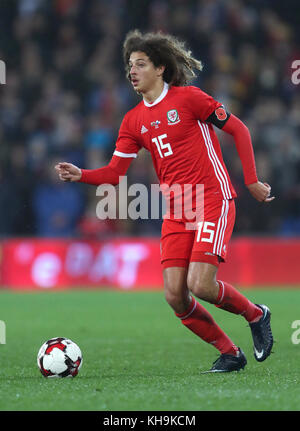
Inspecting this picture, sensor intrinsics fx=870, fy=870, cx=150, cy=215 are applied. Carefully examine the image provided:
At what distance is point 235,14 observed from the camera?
52.7ft

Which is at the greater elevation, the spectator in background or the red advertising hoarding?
the spectator in background

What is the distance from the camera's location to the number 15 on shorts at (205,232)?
5488mm

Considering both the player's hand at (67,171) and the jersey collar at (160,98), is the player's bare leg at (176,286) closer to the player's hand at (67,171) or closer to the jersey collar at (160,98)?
the player's hand at (67,171)

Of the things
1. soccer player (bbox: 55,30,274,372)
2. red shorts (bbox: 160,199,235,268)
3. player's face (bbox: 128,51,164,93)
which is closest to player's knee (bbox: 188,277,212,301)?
soccer player (bbox: 55,30,274,372)

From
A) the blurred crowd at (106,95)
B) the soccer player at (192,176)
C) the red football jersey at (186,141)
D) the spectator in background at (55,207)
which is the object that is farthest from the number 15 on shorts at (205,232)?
the spectator in background at (55,207)

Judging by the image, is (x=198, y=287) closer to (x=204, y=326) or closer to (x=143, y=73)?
(x=204, y=326)

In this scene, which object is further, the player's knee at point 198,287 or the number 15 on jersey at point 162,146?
the number 15 on jersey at point 162,146

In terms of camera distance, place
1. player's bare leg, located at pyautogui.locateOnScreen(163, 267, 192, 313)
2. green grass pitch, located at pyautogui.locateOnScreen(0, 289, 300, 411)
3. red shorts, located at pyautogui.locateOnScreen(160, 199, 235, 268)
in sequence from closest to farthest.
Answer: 1. green grass pitch, located at pyautogui.locateOnScreen(0, 289, 300, 411)
2. red shorts, located at pyautogui.locateOnScreen(160, 199, 235, 268)
3. player's bare leg, located at pyautogui.locateOnScreen(163, 267, 192, 313)

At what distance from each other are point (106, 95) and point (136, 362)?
375 inches

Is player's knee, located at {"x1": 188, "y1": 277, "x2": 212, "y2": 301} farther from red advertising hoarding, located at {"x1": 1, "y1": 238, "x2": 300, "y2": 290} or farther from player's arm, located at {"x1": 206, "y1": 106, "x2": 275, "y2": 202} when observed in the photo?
red advertising hoarding, located at {"x1": 1, "y1": 238, "x2": 300, "y2": 290}

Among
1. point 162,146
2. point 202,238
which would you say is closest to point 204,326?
point 202,238

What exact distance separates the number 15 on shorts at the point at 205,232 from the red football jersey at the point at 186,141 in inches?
7.2

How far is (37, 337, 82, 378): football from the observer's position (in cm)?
534
